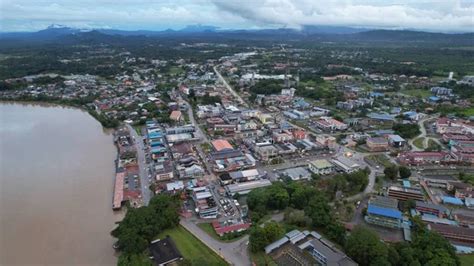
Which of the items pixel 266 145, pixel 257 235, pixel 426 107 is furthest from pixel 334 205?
pixel 426 107

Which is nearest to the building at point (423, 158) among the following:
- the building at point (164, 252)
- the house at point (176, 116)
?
the building at point (164, 252)

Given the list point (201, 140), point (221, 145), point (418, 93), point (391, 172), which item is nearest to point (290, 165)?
point (221, 145)

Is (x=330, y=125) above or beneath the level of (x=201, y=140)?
above

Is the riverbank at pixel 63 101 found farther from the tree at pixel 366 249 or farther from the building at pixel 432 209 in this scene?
the building at pixel 432 209

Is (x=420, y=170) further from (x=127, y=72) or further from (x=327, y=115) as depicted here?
(x=127, y=72)

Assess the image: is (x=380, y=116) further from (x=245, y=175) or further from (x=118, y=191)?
(x=118, y=191)
